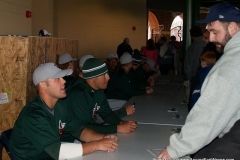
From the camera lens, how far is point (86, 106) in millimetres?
3041

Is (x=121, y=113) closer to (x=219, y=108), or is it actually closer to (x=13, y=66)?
(x=13, y=66)

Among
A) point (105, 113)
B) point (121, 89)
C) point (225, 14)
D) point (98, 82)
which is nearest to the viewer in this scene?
point (225, 14)

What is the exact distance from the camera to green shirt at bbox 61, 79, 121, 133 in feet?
9.59

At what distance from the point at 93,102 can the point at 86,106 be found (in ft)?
0.59

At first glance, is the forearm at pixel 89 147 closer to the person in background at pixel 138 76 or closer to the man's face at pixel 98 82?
the man's face at pixel 98 82

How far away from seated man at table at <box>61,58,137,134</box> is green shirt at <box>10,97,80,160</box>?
20.2 inches

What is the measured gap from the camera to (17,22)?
247 inches

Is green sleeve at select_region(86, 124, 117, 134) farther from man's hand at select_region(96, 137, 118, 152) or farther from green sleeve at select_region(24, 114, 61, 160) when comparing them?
green sleeve at select_region(24, 114, 61, 160)

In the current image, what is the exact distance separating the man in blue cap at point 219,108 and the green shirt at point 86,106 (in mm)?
1073

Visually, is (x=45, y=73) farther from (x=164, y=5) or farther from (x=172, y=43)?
(x=164, y=5)

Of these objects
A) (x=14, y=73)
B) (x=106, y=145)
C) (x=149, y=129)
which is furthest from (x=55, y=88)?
(x=14, y=73)

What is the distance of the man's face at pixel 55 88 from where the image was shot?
2527 mm

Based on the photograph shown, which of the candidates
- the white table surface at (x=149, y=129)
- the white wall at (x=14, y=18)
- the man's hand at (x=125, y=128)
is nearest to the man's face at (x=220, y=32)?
the white table surface at (x=149, y=129)

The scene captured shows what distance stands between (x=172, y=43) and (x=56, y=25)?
4.76m
